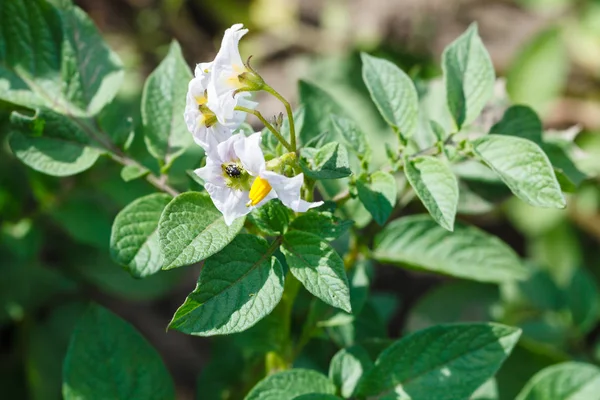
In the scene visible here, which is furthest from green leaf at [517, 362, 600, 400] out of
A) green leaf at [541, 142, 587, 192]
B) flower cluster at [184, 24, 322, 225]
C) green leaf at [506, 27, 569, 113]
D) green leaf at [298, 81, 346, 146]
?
green leaf at [506, 27, 569, 113]

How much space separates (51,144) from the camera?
1500mm

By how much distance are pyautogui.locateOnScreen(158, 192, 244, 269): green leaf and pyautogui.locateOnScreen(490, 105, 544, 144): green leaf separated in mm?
714

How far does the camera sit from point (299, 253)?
4.04ft

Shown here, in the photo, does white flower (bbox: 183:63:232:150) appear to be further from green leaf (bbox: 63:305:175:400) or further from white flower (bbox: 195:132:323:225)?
green leaf (bbox: 63:305:175:400)

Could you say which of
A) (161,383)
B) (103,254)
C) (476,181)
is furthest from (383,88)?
(103,254)

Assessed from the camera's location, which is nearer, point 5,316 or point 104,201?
point 5,316

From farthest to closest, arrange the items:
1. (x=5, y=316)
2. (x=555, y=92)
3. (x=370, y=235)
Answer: (x=555, y=92)
(x=5, y=316)
(x=370, y=235)

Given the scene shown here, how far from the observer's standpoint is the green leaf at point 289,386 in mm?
1369

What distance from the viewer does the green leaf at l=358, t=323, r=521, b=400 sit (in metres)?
1.43

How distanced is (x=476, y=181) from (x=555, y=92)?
108cm

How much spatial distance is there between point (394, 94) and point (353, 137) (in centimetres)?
13

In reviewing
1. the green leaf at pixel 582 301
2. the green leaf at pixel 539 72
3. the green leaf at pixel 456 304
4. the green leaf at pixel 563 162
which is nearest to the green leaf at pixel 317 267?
the green leaf at pixel 563 162

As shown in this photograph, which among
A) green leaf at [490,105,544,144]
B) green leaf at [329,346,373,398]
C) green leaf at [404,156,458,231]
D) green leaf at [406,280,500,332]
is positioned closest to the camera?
green leaf at [404,156,458,231]

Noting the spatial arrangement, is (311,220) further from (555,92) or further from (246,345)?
(555,92)
